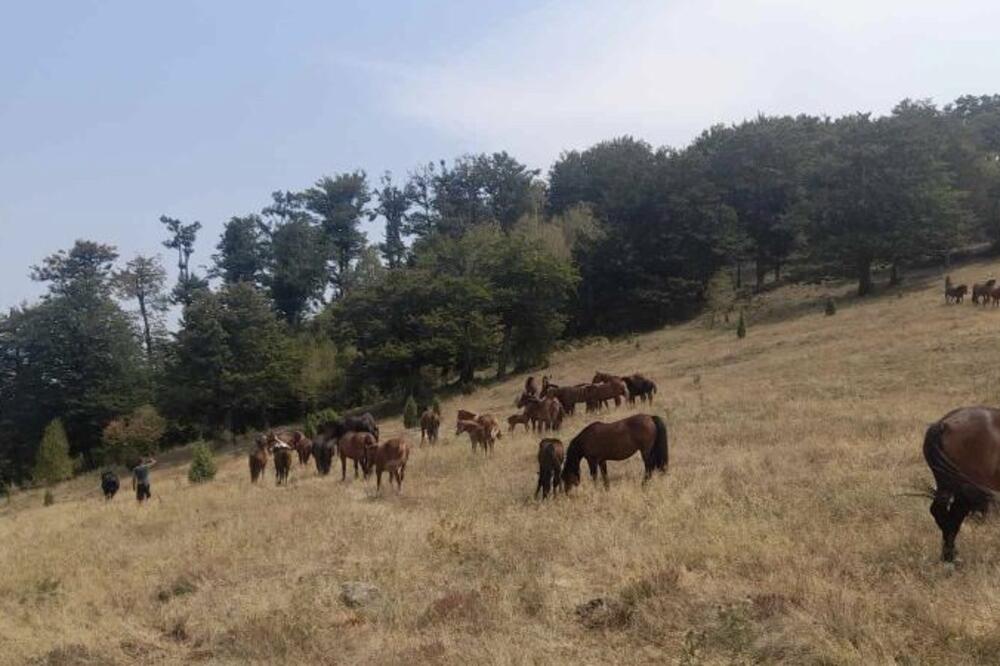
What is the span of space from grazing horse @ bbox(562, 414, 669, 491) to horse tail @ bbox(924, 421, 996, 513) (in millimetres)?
6253

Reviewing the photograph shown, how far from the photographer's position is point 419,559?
10.9 metres

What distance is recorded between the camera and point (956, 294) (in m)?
39.7

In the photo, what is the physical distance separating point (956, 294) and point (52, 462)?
166 feet

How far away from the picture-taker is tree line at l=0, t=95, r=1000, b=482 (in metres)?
51.3

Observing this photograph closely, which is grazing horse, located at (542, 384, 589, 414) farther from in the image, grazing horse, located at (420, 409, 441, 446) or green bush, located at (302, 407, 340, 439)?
green bush, located at (302, 407, 340, 439)

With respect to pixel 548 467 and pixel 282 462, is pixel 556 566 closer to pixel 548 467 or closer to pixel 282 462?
pixel 548 467

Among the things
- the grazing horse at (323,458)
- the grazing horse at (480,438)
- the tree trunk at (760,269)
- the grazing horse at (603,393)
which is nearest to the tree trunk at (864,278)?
the tree trunk at (760,269)

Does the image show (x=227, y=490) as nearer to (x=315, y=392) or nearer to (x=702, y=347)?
(x=702, y=347)

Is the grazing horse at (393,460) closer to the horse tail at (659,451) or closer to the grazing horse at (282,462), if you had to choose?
the grazing horse at (282,462)

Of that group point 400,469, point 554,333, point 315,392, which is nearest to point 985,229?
point 554,333

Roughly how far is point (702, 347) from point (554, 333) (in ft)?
44.4

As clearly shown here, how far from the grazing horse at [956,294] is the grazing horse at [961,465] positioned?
115 ft

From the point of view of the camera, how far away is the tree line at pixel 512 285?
51344mm

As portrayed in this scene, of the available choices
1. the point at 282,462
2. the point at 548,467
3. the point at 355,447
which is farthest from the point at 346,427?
the point at 548,467
